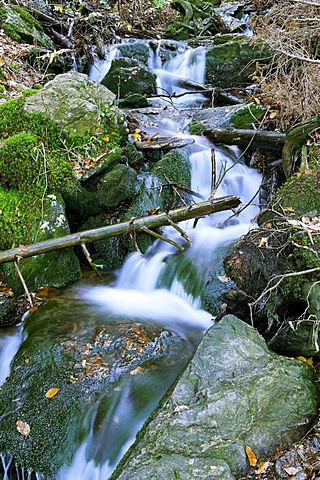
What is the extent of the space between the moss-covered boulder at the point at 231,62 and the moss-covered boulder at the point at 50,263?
6.93m

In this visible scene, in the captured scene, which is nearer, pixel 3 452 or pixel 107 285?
pixel 3 452

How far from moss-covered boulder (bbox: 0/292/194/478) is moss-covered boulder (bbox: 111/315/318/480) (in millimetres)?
517

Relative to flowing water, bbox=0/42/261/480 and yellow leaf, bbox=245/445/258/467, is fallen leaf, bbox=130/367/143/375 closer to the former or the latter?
flowing water, bbox=0/42/261/480

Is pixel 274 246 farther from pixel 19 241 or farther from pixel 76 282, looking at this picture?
pixel 19 241

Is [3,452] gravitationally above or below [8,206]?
below

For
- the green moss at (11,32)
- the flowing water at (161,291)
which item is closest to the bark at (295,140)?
the flowing water at (161,291)

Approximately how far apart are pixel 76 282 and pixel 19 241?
91 centimetres

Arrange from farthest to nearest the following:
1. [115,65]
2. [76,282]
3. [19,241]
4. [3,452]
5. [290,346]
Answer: [115,65] < [76,282] < [19,241] < [290,346] < [3,452]

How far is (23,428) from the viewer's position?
11.1 feet

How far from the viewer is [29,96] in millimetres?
6180

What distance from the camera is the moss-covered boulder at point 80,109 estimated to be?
5848 mm

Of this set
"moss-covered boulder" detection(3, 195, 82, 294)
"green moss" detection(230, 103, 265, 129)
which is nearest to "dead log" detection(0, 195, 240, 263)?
"moss-covered boulder" detection(3, 195, 82, 294)

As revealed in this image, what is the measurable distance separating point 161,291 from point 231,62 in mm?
7557

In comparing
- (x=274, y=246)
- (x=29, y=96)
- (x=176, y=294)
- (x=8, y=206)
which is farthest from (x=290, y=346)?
(x=29, y=96)
